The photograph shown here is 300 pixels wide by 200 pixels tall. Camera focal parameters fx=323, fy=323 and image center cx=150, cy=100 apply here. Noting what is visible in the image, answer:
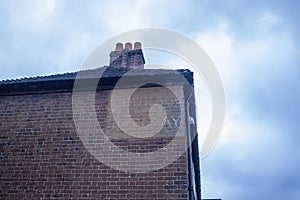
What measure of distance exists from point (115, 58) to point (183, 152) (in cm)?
429

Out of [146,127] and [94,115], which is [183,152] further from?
[94,115]

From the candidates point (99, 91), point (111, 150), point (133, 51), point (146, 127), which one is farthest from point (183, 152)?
point (133, 51)

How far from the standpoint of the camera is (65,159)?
6527mm

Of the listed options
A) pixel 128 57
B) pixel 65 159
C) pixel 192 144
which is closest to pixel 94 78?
pixel 65 159

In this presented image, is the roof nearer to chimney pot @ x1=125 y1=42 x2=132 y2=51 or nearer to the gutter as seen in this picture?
the gutter

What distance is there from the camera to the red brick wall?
20.0ft

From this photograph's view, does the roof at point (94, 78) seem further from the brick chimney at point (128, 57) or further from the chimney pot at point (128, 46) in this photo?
the chimney pot at point (128, 46)

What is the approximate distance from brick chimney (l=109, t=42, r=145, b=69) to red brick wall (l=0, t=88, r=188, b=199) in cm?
208

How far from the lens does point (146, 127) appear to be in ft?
22.0

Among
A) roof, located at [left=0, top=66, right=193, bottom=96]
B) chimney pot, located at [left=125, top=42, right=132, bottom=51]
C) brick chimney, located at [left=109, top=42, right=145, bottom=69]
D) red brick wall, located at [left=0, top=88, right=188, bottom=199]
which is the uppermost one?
chimney pot, located at [left=125, top=42, right=132, bottom=51]

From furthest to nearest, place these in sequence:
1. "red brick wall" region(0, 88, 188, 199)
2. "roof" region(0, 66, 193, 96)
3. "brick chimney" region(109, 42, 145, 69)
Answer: "brick chimney" region(109, 42, 145, 69)
"roof" region(0, 66, 193, 96)
"red brick wall" region(0, 88, 188, 199)

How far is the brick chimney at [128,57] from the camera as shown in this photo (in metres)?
9.22

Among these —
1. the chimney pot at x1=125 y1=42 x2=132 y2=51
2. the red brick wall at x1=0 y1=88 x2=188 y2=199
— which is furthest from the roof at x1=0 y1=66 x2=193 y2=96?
the chimney pot at x1=125 y1=42 x2=132 y2=51

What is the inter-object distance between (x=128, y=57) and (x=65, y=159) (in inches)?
156
